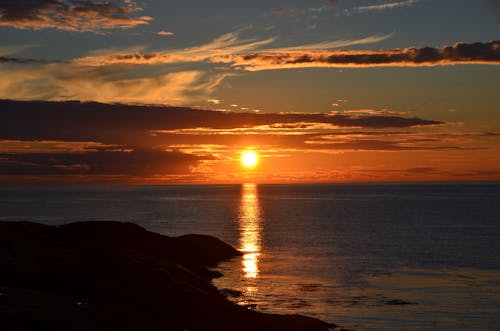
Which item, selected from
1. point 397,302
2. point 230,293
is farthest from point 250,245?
point 397,302

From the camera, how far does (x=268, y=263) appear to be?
9212 cm

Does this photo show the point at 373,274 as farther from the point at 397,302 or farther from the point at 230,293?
the point at 230,293

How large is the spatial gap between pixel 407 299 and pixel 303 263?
29.0 meters

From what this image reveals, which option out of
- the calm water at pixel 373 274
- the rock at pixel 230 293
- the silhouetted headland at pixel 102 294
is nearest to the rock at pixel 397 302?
the calm water at pixel 373 274

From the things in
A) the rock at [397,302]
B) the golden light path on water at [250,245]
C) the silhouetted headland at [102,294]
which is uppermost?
Result: the silhouetted headland at [102,294]

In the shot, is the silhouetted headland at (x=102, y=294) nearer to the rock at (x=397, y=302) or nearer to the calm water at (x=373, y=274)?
the calm water at (x=373, y=274)

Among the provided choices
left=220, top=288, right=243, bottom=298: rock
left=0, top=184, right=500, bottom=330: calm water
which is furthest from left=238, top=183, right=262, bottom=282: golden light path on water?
left=220, top=288, right=243, bottom=298: rock

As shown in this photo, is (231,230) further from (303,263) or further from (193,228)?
(303,263)

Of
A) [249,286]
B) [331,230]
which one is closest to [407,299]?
[249,286]

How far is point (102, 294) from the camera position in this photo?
50.1 m

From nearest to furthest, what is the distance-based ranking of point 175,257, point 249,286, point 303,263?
point 249,286 < point 175,257 < point 303,263

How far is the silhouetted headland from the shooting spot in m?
42.7

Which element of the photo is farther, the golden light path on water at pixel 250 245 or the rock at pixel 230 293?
the golden light path on water at pixel 250 245

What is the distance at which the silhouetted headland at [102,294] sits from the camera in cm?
4269
